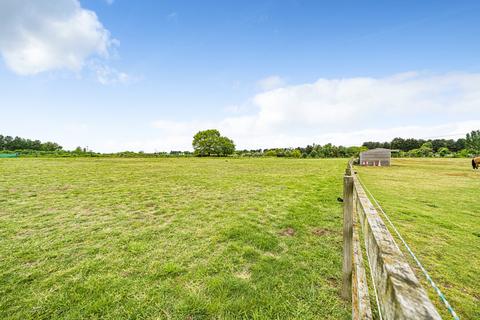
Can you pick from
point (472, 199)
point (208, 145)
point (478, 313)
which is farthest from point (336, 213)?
point (208, 145)

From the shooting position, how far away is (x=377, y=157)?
34062 mm

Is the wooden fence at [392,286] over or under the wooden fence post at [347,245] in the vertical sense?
over

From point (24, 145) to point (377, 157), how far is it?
387ft

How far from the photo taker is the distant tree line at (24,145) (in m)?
73.4

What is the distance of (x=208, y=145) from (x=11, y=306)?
206 feet

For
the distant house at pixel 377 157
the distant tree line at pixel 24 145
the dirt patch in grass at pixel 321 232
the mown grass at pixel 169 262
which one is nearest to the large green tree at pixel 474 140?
the distant house at pixel 377 157

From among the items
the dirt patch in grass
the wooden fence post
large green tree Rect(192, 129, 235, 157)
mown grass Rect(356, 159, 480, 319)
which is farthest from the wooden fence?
large green tree Rect(192, 129, 235, 157)

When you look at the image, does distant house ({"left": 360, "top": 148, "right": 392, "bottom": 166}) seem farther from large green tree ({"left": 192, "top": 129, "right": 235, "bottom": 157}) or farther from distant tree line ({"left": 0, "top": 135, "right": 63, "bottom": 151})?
distant tree line ({"left": 0, "top": 135, "right": 63, "bottom": 151})

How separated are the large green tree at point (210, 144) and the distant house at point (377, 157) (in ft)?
138

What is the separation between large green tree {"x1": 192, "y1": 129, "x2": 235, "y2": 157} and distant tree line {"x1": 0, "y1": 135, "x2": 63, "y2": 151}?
55.6 metres

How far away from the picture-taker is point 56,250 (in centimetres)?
380

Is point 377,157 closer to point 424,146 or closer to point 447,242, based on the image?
point 447,242

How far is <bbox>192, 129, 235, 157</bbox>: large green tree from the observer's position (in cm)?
6456

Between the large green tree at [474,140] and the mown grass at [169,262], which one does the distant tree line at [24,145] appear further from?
the large green tree at [474,140]
